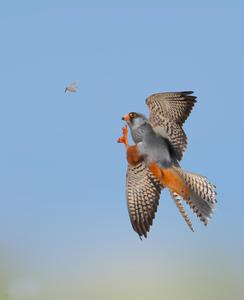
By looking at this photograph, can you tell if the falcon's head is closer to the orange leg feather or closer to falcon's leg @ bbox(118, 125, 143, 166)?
falcon's leg @ bbox(118, 125, 143, 166)

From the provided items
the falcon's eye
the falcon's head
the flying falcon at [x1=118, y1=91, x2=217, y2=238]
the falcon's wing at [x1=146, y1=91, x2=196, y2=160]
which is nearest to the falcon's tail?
the flying falcon at [x1=118, y1=91, x2=217, y2=238]

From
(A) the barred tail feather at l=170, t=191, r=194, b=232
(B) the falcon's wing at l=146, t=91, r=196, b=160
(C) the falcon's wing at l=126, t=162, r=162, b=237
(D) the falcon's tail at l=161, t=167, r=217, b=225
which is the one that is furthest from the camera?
(C) the falcon's wing at l=126, t=162, r=162, b=237

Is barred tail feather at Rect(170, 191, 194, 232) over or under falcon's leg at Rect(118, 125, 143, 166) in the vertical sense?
under

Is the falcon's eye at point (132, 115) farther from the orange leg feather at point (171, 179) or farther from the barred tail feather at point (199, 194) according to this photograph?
the barred tail feather at point (199, 194)

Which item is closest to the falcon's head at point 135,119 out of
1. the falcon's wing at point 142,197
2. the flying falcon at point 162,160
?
the flying falcon at point 162,160

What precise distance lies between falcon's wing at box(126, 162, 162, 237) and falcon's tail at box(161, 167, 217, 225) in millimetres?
399

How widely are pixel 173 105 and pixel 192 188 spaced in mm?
1110

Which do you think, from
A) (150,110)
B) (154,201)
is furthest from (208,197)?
(150,110)

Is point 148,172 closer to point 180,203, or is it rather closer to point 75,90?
point 180,203

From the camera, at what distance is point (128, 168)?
8.11 meters

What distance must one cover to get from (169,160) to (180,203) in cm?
58

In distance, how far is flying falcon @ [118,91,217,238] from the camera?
747 cm

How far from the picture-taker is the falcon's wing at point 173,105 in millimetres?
7801

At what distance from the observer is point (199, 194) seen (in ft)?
24.9
